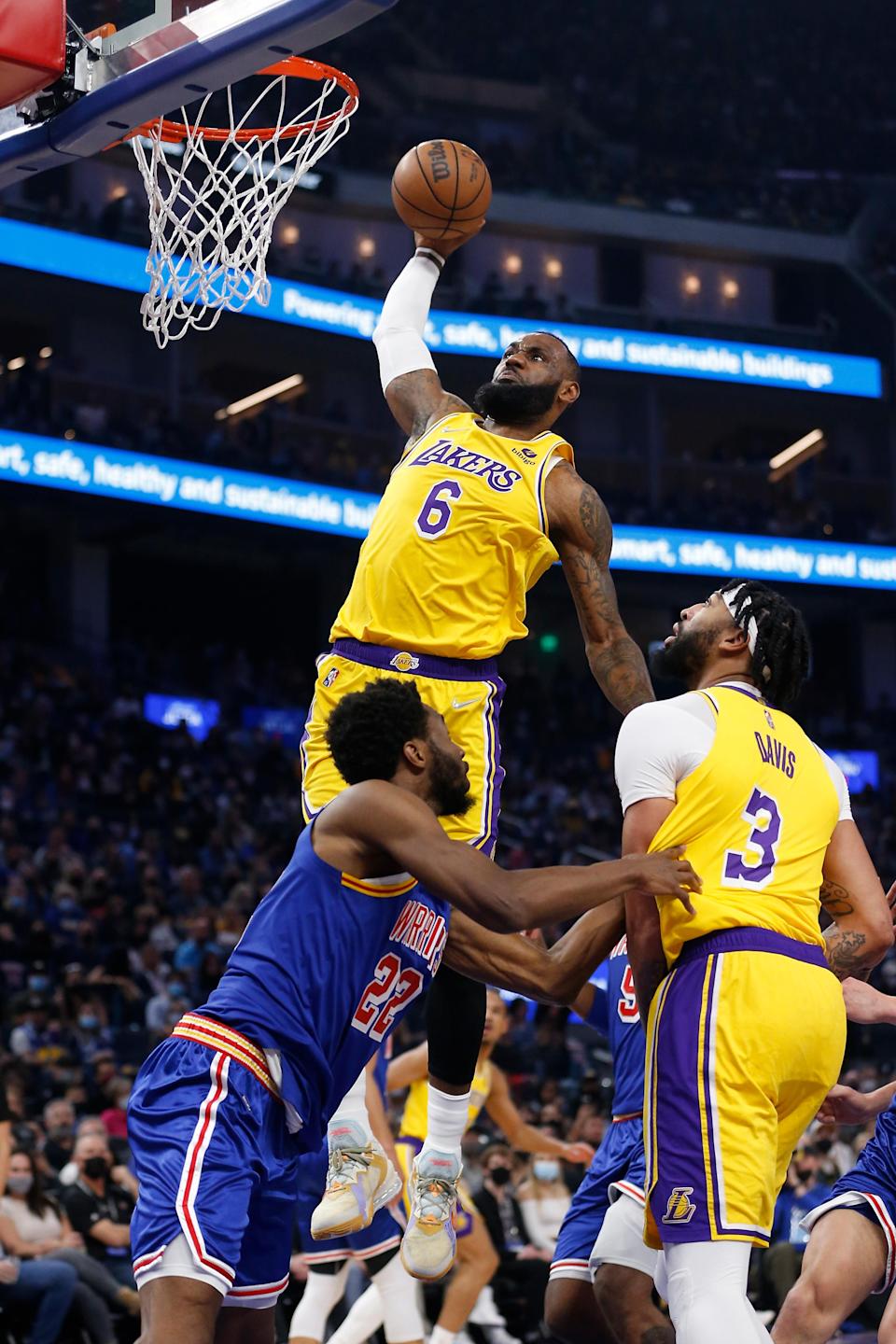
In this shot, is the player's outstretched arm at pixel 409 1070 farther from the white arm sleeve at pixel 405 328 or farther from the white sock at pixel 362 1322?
the white arm sleeve at pixel 405 328

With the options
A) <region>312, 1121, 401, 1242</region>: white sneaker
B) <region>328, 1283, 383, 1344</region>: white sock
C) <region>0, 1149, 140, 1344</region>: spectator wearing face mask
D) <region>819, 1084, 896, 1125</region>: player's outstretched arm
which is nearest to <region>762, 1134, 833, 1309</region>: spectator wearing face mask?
<region>328, 1283, 383, 1344</region>: white sock

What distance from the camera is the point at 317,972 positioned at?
14.3 ft

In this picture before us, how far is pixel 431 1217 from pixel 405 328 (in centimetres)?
293

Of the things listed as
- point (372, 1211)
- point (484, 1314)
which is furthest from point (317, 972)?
point (484, 1314)

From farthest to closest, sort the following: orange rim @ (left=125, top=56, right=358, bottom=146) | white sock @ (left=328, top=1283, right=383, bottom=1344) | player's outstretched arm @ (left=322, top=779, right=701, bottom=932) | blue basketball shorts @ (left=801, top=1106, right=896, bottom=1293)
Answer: white sock @ (left=328, top=1283, right=383, bottom=1344) < orange rim @ (left=125, top=56, right=358, bottom=146) < blue basketball shorts @ (left=801, top=1106, right=896, bottom=1293) < player's outstretched arm @ (left=322, top=779, right=701, bottom=932)

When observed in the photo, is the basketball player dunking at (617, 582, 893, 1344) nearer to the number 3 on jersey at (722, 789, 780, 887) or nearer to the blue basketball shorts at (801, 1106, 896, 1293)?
the number 3 on jersey at (722, 789, 780, 887)

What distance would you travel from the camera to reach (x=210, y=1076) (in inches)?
166

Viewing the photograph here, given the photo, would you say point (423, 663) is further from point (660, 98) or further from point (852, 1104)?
point (660, 98)

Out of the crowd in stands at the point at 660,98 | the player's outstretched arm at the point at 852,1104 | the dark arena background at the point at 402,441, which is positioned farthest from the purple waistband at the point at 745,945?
the crowd in stands at the point at 660,98

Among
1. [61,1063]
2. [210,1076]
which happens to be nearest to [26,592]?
[61,1063]

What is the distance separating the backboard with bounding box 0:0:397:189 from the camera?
17.0 ft

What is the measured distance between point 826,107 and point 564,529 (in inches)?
1297

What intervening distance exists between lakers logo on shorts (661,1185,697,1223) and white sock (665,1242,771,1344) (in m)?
0.07

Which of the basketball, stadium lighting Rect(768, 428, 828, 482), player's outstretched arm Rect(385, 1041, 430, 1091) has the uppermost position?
stadium lighting Rect(768, 428, 828, 482)
